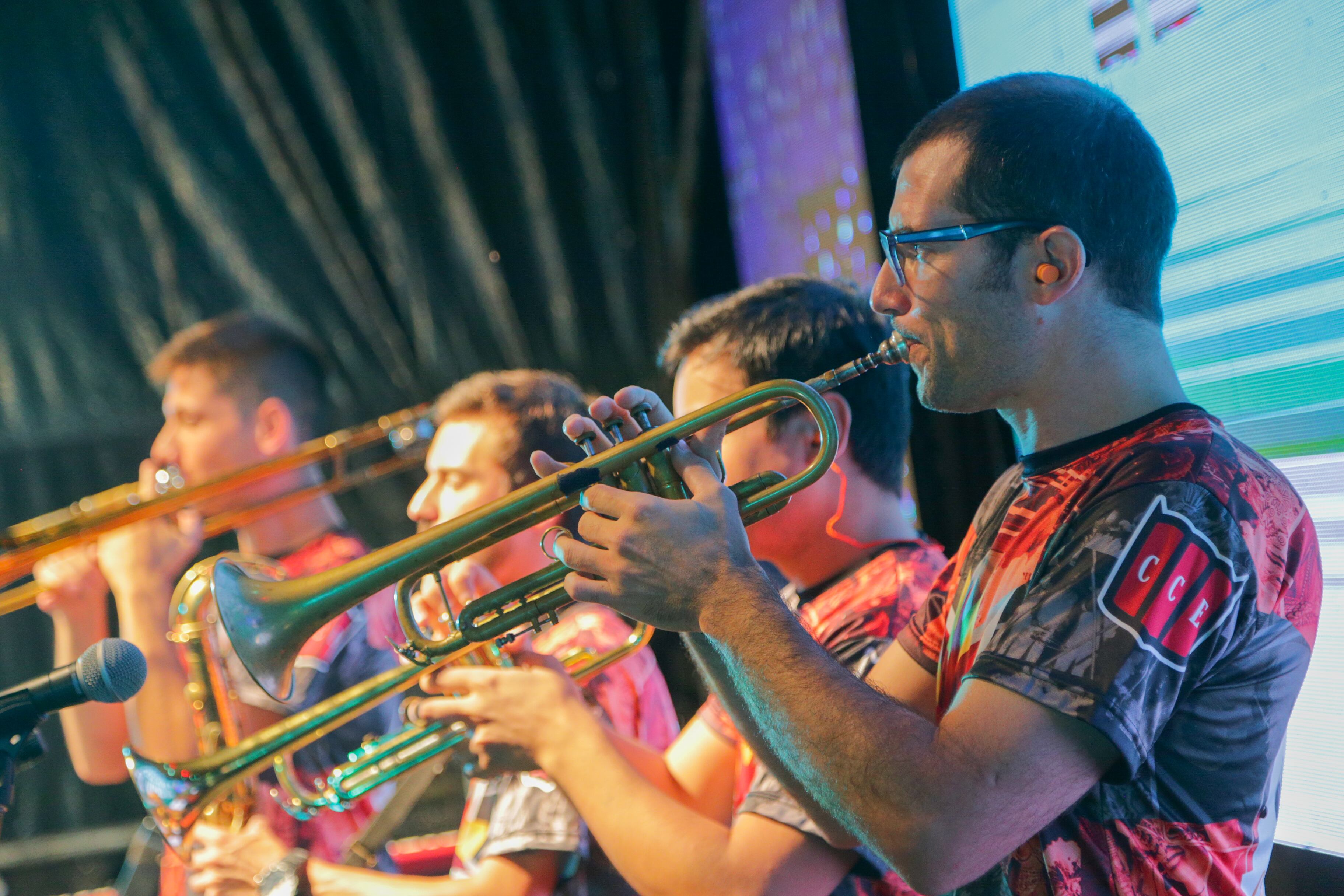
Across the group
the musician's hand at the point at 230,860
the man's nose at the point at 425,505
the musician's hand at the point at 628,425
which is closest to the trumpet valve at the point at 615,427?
the musician's hand at the point at 628,425

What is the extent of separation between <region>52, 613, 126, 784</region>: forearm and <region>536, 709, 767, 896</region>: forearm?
6.23 feet

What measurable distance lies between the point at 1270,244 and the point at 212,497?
9.93 feet

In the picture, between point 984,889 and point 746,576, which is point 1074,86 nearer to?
point 746,576

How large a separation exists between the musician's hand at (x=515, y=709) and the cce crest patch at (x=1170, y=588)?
1138 millimetres

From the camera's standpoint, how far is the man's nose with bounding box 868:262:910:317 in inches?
61.9

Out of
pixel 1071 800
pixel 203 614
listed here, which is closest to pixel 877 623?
pixel 1071 800

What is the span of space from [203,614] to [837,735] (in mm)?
2199

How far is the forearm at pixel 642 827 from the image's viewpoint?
1689 mm

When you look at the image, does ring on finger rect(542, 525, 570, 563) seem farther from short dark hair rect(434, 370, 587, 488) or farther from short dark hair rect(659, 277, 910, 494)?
short dark hair rect(434, 370, 587, 488)

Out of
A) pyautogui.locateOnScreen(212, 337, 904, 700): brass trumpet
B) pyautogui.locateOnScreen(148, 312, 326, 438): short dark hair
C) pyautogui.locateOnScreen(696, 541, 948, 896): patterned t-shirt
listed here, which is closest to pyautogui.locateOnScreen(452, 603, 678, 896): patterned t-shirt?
pyautogui.locateOnScreen(696, 541, 948, 896): patterned t-shirt

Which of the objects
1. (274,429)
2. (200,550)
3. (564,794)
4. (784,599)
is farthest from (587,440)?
(200,550)

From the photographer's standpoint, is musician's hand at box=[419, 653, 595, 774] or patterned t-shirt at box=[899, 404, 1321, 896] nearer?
patterned t-shirt at box=[899, 404, 1321, 896]

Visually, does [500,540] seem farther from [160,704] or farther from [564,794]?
[160,704]

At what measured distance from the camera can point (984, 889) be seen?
1408 mm
